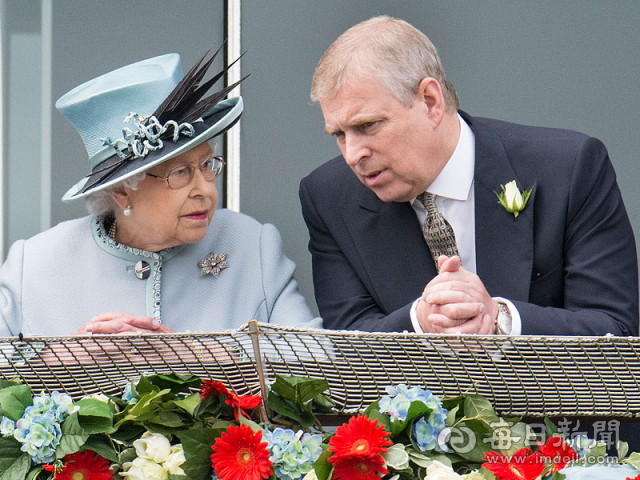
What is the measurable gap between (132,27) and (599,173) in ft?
5.70

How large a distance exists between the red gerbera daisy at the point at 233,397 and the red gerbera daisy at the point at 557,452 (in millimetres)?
481

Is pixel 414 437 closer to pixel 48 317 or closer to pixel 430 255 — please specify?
pixel 430 255

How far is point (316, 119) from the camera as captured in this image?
11.0 feet

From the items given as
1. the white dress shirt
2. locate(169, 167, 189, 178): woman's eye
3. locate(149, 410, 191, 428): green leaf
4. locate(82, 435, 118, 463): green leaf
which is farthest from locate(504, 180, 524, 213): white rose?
locate(82, 435, 118, 463): green leaf

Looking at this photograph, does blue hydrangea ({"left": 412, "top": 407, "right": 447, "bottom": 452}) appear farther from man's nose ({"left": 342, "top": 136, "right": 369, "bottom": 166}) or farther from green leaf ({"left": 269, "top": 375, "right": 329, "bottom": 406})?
man's nose ({"left": 342, "top": 136, "right": 369, "bottom": 166})

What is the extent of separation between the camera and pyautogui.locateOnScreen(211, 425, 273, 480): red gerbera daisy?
58.4 inches

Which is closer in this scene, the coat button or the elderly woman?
the elderly woman

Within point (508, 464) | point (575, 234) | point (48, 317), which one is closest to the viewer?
point (508, 464)

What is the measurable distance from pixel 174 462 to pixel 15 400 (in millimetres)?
300

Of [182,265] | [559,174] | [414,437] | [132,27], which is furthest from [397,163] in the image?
[132,27]

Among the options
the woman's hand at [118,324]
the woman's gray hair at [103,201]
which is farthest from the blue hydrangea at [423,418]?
the woman's gray hair at [103,201]

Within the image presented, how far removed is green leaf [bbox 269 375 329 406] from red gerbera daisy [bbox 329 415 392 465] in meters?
0.10

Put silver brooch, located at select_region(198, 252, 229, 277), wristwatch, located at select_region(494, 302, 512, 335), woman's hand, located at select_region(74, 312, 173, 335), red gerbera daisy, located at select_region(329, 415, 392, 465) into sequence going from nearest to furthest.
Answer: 1. red gerbera daisy, located at select_region(329, 415, 392, 465)
2. wristwatch, located at select_region(494, 302, 512, 335)
3. woman's hand, located at select_region(74, 312, 173, 335)
4. silver brooch, located at select_region(198, 252, 229, 277)

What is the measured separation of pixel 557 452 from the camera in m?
1.52
